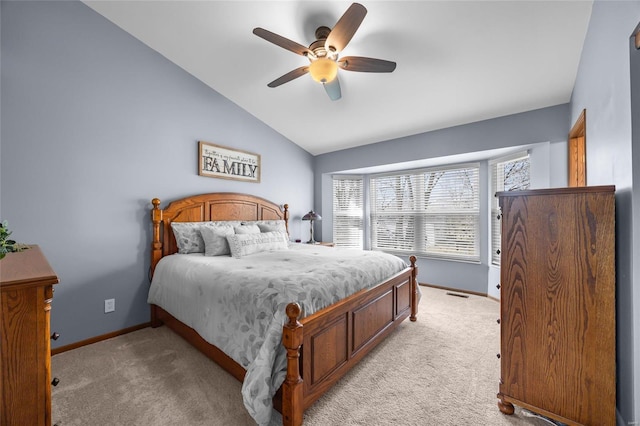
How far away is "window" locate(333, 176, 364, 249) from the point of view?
5148 mm

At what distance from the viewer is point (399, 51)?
2.46 metres

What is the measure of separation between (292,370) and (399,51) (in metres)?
2.69

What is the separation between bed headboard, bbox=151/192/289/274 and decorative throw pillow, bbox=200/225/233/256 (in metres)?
0.37

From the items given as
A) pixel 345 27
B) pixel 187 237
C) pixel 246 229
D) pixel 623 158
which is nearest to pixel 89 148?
pixel 187 237

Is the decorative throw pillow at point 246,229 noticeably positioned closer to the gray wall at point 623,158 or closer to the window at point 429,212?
the window at point 429,212

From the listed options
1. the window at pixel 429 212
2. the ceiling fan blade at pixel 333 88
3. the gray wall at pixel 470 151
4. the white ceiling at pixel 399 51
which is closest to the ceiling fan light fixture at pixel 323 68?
the ceiling fan blade at pixel 333 88

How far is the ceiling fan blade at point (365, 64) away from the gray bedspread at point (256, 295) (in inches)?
64.8

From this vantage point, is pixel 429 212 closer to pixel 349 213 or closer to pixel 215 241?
pixel 349 213

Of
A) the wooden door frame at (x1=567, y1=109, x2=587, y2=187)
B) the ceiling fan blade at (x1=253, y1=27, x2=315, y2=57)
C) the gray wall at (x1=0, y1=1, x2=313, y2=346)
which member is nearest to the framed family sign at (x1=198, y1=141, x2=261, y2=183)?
the gray wall at (x1=0, y1=1, x2=313, y2=346)

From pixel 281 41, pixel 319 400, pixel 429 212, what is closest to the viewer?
pixel 319 400

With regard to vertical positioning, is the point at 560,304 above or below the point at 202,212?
below

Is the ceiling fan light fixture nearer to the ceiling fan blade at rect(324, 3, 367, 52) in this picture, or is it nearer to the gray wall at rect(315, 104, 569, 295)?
the ceiling fan blade at rect(324, 3, 367, 52)

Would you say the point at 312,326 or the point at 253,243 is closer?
the point at 312,326

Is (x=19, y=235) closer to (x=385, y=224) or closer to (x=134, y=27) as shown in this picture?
(x=134, y=27)
